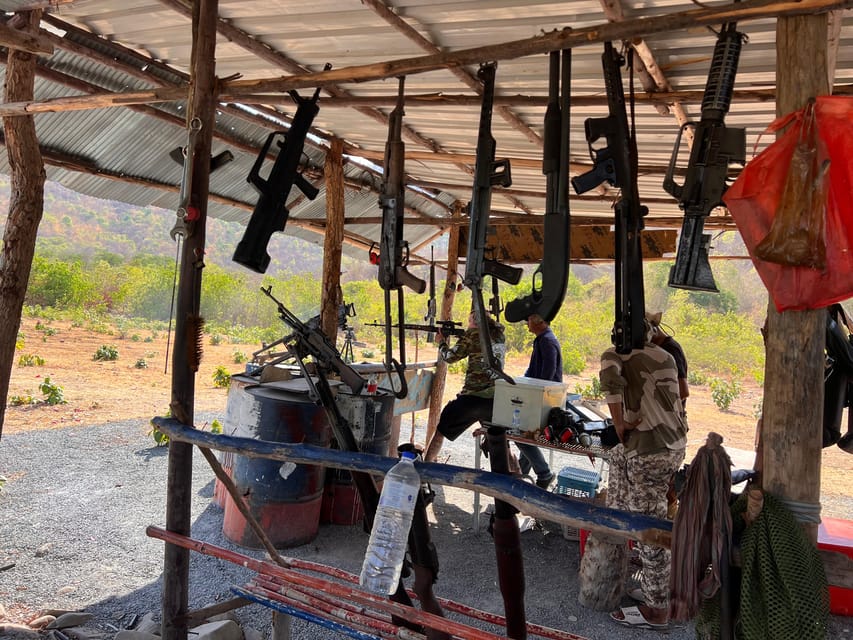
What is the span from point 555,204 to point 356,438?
11.1ft

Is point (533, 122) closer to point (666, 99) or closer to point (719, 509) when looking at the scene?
point (666, 99)

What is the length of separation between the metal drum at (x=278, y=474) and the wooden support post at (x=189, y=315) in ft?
4.92

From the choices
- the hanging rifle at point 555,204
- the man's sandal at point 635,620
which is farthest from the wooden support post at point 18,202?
the man's sandal at point 635,620

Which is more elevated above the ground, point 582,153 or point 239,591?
point 582,153

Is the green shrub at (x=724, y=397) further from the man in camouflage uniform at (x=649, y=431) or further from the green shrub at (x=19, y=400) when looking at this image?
the green shrub at (x=19, y=400)

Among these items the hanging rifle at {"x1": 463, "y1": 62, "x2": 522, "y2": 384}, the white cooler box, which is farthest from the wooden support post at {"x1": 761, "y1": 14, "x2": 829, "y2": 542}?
the white cooler box

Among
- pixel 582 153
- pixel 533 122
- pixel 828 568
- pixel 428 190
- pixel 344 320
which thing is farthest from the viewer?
pixel 428 190

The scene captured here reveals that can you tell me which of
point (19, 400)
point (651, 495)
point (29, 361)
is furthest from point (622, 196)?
point (29, 361)

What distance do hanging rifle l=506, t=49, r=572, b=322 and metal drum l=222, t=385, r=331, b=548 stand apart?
282 centimetres

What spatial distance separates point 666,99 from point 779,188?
2.24m

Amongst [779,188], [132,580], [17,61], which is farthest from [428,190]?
[779,188]

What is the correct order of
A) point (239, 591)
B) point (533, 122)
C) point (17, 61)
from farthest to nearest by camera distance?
point (533, 122), point (17, 61), point (239, 591)

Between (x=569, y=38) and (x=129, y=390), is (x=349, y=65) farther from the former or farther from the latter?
(x=129, y=390)

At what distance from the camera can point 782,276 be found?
2.21 m
